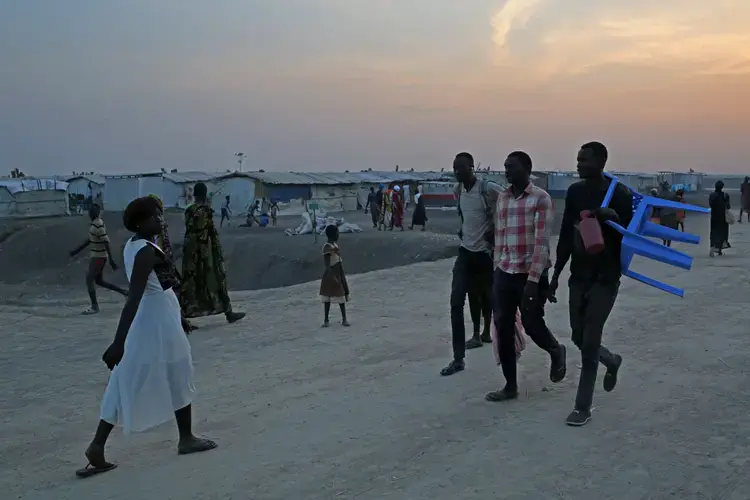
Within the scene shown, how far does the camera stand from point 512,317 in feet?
17.7

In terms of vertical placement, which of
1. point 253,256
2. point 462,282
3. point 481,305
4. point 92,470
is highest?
point 462,282

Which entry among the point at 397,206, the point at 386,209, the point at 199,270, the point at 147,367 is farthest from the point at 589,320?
the point at 386,209

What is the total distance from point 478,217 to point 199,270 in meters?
4.37

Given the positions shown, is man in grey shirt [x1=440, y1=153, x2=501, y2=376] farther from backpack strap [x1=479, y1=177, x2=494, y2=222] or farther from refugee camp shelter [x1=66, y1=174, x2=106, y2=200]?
refugee camp shelter [x1=66, y1=174, x2=106, y2=200]

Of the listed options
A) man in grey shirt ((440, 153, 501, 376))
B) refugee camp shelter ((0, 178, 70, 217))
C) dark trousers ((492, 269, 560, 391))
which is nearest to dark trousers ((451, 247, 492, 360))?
man in grey shirt ((440, 153, 501, 376))

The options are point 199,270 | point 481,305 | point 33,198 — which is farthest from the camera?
point 33,198

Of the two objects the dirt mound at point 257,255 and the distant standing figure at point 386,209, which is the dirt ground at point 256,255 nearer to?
the dirt mound at point 257,255

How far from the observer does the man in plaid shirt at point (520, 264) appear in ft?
16.9

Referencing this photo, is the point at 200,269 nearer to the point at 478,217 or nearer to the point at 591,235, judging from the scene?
the point at 478,217

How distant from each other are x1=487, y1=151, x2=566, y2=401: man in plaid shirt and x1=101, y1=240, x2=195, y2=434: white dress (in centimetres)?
228

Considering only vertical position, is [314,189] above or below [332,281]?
above

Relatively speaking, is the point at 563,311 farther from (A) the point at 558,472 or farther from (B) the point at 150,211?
(B) the point at 150,211

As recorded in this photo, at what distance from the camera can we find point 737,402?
5.21 m

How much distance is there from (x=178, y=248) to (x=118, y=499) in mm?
21734
